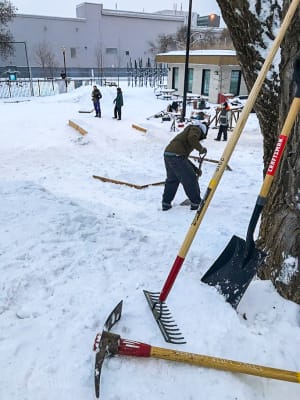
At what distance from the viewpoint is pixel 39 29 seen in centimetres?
5403

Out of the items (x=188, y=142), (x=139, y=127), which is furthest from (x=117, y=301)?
(x=139, y=127)

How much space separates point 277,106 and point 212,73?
2085 cm

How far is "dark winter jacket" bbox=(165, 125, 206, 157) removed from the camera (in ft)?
16.6

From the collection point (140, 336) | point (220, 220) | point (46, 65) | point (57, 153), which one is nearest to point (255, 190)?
point (220, 220)

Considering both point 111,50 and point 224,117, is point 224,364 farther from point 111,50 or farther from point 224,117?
point 111,50

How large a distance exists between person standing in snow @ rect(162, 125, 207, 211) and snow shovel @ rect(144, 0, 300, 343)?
8.21 ft

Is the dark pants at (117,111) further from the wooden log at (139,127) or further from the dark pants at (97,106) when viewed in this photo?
the wooden log at (139,127)

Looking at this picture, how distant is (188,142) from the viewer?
16.9 feet

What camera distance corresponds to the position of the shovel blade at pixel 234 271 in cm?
264

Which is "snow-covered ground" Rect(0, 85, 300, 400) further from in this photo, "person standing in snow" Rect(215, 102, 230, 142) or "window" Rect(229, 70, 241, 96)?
"window" Rect(229, 70, 241, 96)

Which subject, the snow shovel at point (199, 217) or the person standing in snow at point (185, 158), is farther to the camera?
the person standing in snow at point (185, 158)

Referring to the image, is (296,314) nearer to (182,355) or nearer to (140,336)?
(182,355)

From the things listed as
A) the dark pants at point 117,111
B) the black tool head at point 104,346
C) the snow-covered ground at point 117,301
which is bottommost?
the dark pants at point 117,111

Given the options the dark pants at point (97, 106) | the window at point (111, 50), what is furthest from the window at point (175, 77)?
the window at point (111, 50)
